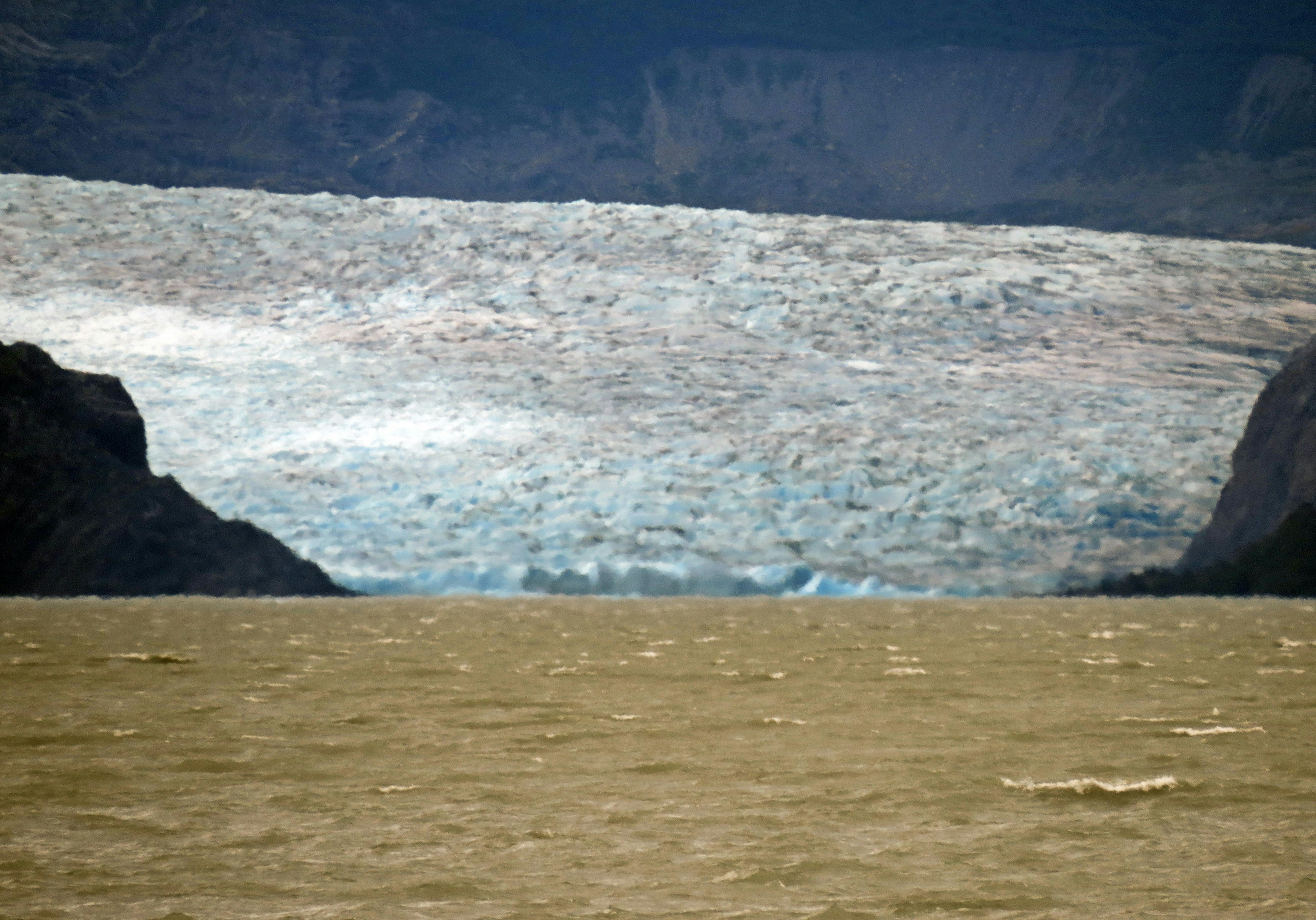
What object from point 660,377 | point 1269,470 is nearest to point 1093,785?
point 1269,470

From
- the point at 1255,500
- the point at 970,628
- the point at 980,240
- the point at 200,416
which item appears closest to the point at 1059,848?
the point at 970,628

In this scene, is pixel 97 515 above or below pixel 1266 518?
below

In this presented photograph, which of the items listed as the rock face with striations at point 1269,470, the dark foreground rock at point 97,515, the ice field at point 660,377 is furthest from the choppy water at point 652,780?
the ice field at point 660,377

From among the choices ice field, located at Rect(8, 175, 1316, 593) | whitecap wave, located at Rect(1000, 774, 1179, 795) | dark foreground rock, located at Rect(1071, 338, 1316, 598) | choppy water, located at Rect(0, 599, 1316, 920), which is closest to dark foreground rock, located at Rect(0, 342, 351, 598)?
ice field, located at Rect(8, 175, 1316, 593)

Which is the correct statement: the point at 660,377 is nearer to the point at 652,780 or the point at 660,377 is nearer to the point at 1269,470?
the point at 1269,470

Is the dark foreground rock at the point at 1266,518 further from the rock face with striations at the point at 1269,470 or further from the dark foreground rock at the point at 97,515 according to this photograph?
the dark foreground rock at the point at 97,515

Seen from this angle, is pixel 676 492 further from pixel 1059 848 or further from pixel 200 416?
pixel 1059 848

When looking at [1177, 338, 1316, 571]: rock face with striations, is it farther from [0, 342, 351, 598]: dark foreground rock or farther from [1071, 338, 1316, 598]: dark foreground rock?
[0, 342, 351, 598]: dark foreground rock
